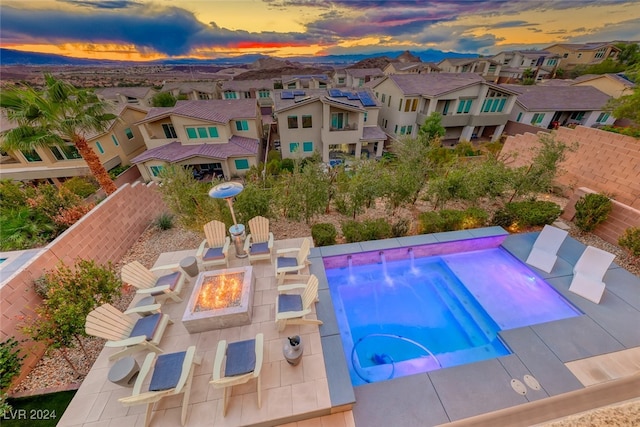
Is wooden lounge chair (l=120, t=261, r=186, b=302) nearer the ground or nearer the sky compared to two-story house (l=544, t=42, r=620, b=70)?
nearer the ground

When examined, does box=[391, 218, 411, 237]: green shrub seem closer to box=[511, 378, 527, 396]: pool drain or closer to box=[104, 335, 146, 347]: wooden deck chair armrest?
box=[511, 378, 527, 396]: pool drain

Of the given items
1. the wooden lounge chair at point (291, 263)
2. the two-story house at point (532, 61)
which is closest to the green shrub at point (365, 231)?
the wooden lounge chair at point (291, 263)

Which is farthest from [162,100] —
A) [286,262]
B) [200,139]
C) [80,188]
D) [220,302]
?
[220,302]

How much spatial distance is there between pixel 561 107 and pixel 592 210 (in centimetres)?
2168

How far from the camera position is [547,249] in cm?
662

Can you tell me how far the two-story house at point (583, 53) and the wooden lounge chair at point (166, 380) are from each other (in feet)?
222

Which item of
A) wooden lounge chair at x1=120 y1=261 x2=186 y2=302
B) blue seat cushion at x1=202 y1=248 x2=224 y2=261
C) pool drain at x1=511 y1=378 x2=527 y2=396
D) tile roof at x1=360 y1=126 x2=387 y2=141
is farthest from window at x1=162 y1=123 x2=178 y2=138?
pool drain at x1=511 y1=378 x2=527 y2=396

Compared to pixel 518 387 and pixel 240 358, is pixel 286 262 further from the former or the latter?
pixel 518 387

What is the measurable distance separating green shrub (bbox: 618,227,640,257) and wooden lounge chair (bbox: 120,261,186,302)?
12274 mm

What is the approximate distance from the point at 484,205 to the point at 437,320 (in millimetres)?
6725

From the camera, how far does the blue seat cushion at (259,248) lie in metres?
6.41

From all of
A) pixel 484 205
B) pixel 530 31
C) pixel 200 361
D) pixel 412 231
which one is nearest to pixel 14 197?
pixel 200 361

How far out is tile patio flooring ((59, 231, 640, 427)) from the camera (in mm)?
3744

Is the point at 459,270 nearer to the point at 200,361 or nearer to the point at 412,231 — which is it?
the point at 412,231
